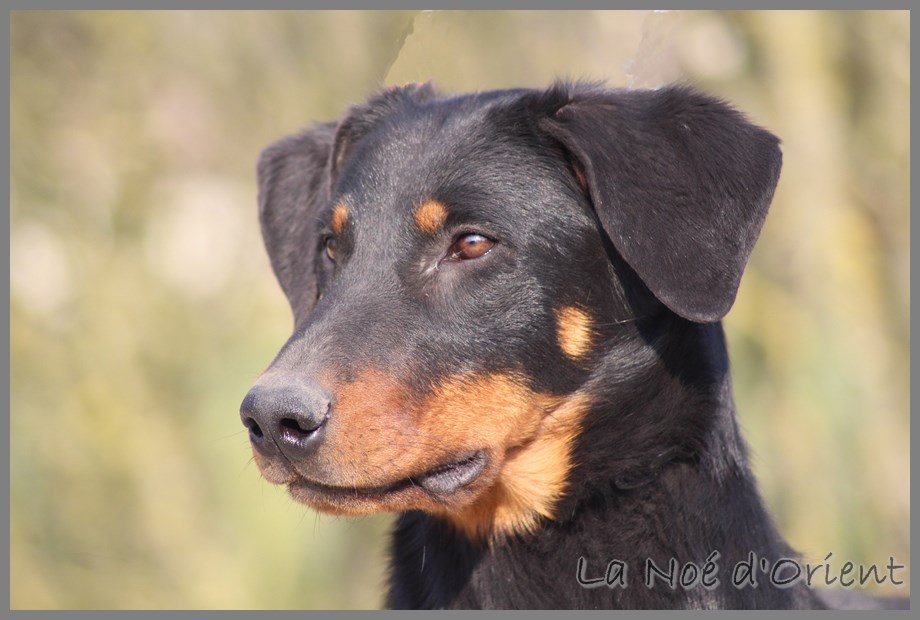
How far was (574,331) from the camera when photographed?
136 inches

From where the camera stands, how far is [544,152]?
359 centimetres

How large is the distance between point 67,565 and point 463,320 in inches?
219

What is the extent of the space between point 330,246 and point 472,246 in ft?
2.10

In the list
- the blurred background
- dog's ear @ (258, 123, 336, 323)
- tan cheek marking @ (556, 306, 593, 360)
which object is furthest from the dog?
the blurred background

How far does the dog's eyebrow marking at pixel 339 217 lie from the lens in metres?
3.63

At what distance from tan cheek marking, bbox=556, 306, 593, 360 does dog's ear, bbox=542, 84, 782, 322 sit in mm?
270

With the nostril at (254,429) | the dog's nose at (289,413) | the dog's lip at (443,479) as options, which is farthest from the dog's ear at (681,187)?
the nostril at (254,429)

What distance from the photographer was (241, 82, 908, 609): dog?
3193mm

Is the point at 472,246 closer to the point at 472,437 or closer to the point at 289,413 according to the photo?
the point at 472,437

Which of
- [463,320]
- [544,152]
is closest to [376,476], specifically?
[463,320]

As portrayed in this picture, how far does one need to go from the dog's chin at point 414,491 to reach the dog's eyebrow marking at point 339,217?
897mm

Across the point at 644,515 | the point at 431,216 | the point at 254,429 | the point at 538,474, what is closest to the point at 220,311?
the point at 431,216

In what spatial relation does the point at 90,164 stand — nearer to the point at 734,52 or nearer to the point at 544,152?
the point at 734,52

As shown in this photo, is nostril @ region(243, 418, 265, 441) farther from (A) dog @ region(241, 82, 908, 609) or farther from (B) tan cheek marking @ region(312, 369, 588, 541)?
(B) tan cheek marking @ region(312, 369, 588, 541)
